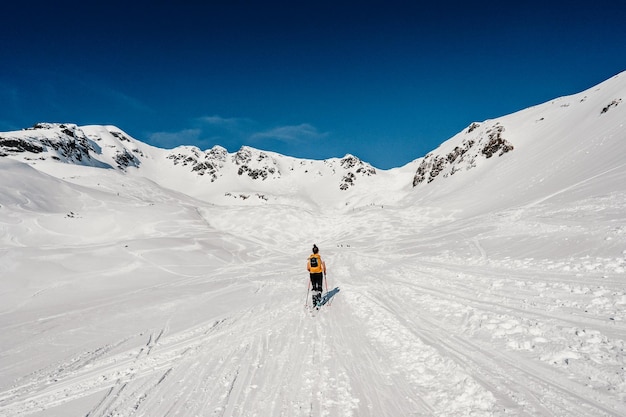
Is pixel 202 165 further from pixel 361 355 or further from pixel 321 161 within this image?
pixel 361 355

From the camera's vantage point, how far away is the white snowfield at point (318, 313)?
464 cm

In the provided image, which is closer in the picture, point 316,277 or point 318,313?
point 318,313

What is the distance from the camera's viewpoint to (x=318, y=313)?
30.6ft

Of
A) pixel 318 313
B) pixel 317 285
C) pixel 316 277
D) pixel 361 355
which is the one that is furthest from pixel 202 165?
pixel 361 355

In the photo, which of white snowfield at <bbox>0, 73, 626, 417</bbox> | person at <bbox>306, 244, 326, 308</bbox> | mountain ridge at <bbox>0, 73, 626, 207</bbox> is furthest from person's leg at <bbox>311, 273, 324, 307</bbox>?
mountain ridge at <bbox>0, 73, 626, 207</bbox>

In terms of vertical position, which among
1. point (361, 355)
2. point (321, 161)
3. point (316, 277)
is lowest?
point (361, 355)

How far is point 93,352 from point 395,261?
1470 cm

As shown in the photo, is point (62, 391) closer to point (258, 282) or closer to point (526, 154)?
point (258, 282)

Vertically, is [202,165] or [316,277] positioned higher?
[202,165]

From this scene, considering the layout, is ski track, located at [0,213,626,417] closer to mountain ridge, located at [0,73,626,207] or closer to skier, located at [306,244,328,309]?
skier, located at [306,244,328,309]

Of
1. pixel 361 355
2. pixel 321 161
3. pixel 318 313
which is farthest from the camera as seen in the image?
pixel 321 161

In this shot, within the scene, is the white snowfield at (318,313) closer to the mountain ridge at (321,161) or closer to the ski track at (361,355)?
the ski track at (361,355)

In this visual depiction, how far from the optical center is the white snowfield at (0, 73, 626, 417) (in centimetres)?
464

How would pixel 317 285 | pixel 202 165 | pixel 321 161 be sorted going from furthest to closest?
pixel 321 161
pixel 202 165
pixel 317 285
